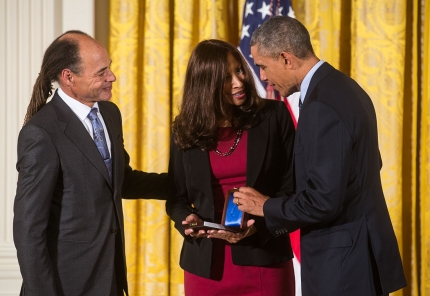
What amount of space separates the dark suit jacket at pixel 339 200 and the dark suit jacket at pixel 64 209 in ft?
2.08

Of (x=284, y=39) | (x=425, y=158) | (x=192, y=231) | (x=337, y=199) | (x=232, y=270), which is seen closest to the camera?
(x=337, y=199)

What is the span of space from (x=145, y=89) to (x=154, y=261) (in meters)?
1.20

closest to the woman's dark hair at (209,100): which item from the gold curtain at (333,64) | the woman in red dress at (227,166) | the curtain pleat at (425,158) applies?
the woman in red dress at (227,166)

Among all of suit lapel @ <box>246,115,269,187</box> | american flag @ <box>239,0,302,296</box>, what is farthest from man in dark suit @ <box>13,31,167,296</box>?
american flag @ <box>239,0,302,296</box>

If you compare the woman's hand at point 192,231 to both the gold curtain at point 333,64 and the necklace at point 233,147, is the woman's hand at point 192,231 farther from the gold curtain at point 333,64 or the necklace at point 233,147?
the gold curtain at point 333,64

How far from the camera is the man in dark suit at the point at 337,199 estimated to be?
6.81 ft

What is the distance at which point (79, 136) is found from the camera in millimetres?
2219

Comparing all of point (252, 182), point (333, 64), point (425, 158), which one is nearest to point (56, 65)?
point (252, 182)

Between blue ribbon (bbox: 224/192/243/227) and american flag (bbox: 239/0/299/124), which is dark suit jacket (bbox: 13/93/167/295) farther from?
american flag (bbox: 239/0/299/124)

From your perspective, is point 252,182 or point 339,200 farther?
point 252,182

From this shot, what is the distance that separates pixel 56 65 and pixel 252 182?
35.7 inches

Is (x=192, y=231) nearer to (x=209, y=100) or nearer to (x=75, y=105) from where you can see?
(x=209, y=100)

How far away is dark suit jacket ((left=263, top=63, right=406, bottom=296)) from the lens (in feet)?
6.81

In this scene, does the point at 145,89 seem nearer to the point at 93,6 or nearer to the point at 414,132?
the point at 93,6
